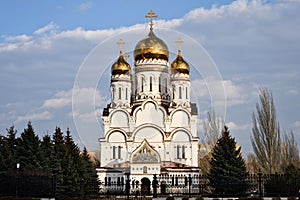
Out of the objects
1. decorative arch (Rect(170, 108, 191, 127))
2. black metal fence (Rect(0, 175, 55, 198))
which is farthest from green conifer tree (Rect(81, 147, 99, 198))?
decorative arch (Rect(170, 108, 191, 127))

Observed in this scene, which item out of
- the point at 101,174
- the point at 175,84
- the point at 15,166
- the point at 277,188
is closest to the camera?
the point at 277,188

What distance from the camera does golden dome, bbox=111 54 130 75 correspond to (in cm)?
4091

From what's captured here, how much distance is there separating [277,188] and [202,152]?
20.8 metres

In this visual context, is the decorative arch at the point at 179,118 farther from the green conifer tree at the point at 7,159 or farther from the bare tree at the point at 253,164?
the green conifer tree at the point at 7,159

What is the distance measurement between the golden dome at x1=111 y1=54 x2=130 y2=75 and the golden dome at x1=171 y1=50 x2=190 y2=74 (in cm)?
427

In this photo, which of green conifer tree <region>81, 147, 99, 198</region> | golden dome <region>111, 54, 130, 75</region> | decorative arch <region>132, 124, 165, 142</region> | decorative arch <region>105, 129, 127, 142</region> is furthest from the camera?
golden dome <region>111, 54, 130, 75</region>

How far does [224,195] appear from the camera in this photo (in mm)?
18750

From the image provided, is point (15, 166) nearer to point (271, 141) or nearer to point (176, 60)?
point (271, 141)

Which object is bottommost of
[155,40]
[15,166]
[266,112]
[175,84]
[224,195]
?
[224,195]

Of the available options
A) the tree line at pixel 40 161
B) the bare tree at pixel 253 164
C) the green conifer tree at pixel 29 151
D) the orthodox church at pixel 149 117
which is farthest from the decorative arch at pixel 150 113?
the green conifer tree at pixel 29 151

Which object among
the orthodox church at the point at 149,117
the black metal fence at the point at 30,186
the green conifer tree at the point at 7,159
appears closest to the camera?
the black metal fence at the point at 30,186

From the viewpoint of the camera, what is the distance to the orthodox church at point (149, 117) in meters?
36.8

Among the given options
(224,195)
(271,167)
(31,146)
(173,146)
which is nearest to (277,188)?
(224,195)

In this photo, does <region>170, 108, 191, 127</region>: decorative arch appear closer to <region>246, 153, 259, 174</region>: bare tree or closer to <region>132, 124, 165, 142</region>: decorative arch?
<region>132, 124, 165, 142</region>: decorative arch
